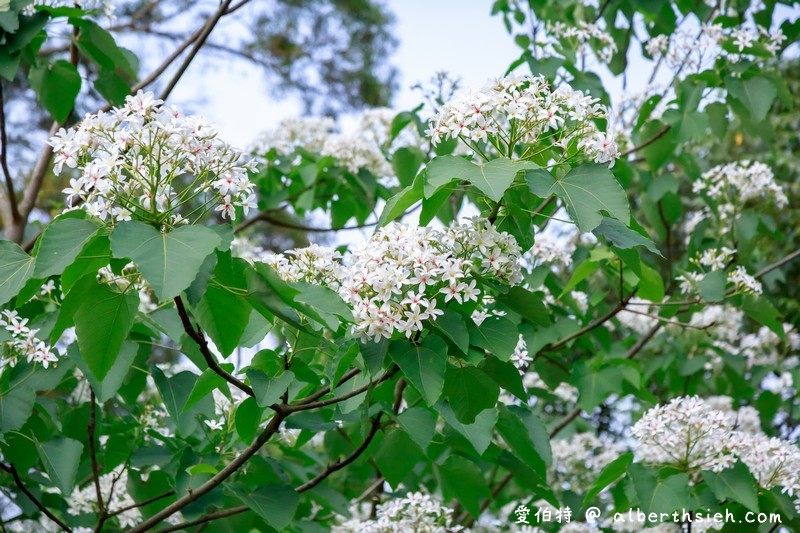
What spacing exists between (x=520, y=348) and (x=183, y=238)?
141 centimetres

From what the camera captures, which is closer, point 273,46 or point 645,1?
point 645,1

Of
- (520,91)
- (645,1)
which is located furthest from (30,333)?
(645,1)

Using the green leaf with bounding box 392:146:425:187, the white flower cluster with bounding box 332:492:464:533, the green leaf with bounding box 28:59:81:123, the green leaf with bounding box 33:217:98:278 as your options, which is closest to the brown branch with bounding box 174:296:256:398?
the green leaf with bounding box 33:217:98:278

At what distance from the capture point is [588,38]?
4270 mm

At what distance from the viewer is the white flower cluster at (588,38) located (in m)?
4.25

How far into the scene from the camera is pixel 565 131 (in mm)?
2109

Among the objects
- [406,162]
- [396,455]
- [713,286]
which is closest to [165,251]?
[396,455]

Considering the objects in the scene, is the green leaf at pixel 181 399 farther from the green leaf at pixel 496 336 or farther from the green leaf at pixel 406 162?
the green leaf at pixel 406 162

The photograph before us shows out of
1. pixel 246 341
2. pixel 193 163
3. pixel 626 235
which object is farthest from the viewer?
pixel 246 341

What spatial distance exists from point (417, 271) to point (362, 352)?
0.22 metres

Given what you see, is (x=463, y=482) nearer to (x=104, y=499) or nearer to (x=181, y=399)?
(x=181, y=399)

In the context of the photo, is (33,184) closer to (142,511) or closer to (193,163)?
(142,511)

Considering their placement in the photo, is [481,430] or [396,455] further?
[396,455]

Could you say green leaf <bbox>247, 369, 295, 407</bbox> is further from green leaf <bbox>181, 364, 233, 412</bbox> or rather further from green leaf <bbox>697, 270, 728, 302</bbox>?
green leaf <bbox>697, 270, 728, 302</bbox>
